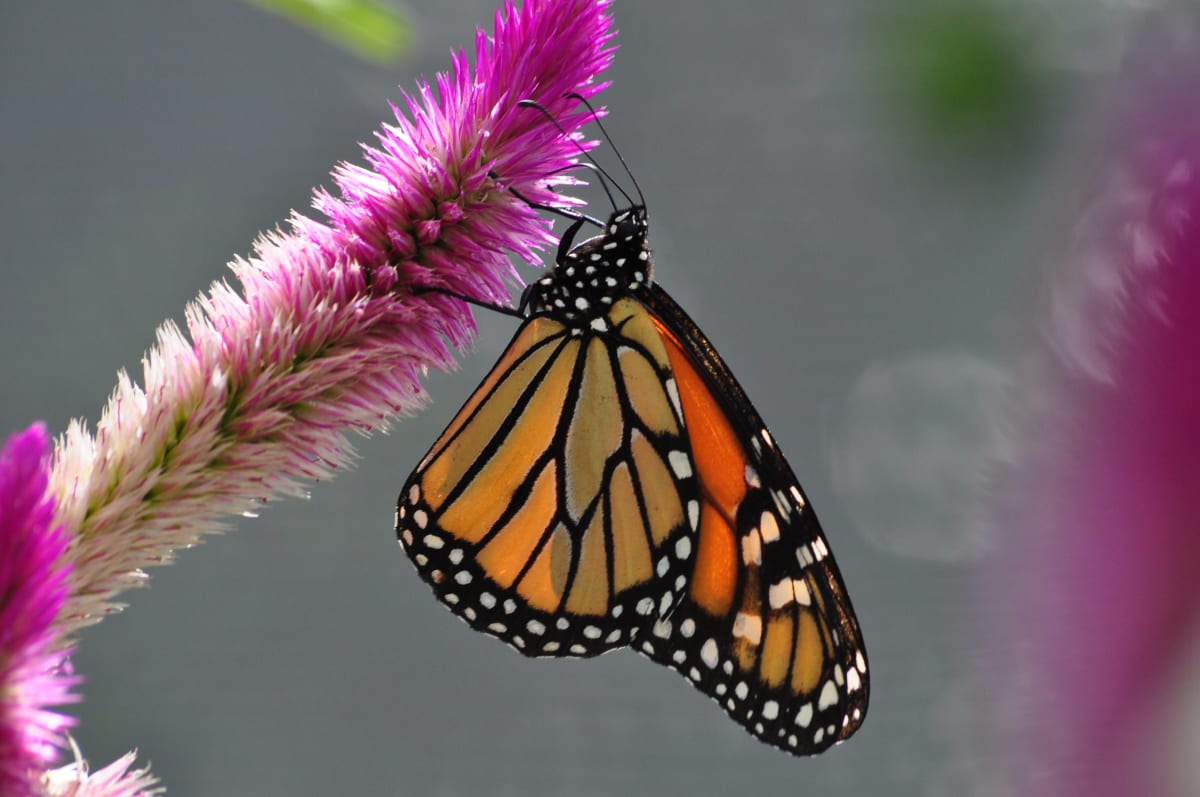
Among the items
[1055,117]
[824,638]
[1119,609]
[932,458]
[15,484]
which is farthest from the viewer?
[932,458]

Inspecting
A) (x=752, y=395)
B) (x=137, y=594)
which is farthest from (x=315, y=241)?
(x=752, y=395)

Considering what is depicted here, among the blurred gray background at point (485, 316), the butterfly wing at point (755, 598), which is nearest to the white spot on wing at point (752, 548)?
the butterfly wing at point (755, 598)

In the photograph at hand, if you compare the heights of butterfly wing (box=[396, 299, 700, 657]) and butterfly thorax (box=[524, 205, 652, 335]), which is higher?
butterfly thorax (box=[524, 205, 652, 335])

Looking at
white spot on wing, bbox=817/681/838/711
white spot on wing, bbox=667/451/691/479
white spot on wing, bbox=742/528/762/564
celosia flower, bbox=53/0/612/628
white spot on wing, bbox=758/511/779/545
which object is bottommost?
celosia flower, bbox=53/0/612/628

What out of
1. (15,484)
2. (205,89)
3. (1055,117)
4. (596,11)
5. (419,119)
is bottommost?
(15,484)

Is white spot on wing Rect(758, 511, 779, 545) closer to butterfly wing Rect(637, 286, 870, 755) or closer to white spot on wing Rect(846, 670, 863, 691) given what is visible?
butterfly wing Rect(637, 286, 870, 755)

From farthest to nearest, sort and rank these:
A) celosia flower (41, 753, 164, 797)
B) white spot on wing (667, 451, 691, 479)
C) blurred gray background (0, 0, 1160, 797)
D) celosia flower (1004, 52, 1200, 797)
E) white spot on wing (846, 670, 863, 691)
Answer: blurred gray background (0, 0, 1160, 797)
white spot on wing (667, 451, 691, 479)
white spot on wing (846, 670, 863, 691)
celosia flower (41, 753, 164, 797)
celosia flower (1004, 52, 1200, 797)

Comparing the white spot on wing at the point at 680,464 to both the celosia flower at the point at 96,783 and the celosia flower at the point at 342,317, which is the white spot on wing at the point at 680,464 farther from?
the celosia flower at the point at 96,783

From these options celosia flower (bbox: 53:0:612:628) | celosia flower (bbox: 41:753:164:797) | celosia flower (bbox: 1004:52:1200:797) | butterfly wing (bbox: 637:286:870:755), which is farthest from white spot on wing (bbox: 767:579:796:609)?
celosia flower (bbox: 1004:52:1200:797)

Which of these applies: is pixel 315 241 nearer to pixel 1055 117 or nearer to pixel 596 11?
pixel 596 11
